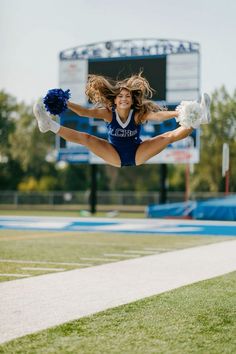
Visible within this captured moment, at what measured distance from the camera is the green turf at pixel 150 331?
4.17 metres

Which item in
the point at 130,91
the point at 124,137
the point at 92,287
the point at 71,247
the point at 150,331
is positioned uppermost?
the point at 130,91

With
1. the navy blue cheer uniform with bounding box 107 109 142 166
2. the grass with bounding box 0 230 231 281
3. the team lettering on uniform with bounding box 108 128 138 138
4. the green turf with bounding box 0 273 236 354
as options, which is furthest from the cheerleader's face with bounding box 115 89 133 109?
the grass with bounding box 0 230 231 281

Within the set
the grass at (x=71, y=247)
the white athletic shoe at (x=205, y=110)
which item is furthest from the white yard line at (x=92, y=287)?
the white athletic shoe at (x=205, y=110)

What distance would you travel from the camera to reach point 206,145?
3822 cm

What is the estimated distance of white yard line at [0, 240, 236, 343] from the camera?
516 cm

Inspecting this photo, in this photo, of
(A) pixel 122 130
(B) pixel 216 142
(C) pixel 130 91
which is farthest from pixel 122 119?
(B) pixel 216 142

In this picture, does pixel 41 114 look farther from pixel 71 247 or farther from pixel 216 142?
pixel 216 142

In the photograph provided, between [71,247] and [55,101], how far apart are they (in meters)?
6.82

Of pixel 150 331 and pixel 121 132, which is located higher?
pixel 121 132

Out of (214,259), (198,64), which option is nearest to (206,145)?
(198,64)

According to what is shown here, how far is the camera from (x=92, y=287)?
22.3ft

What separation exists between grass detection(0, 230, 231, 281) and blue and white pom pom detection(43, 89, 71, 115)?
2886 mm

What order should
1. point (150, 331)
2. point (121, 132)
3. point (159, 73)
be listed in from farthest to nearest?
point (159, 73)
point (121, 132)
point (150, 331)

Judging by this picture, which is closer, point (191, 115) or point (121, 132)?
point (191, 115)
